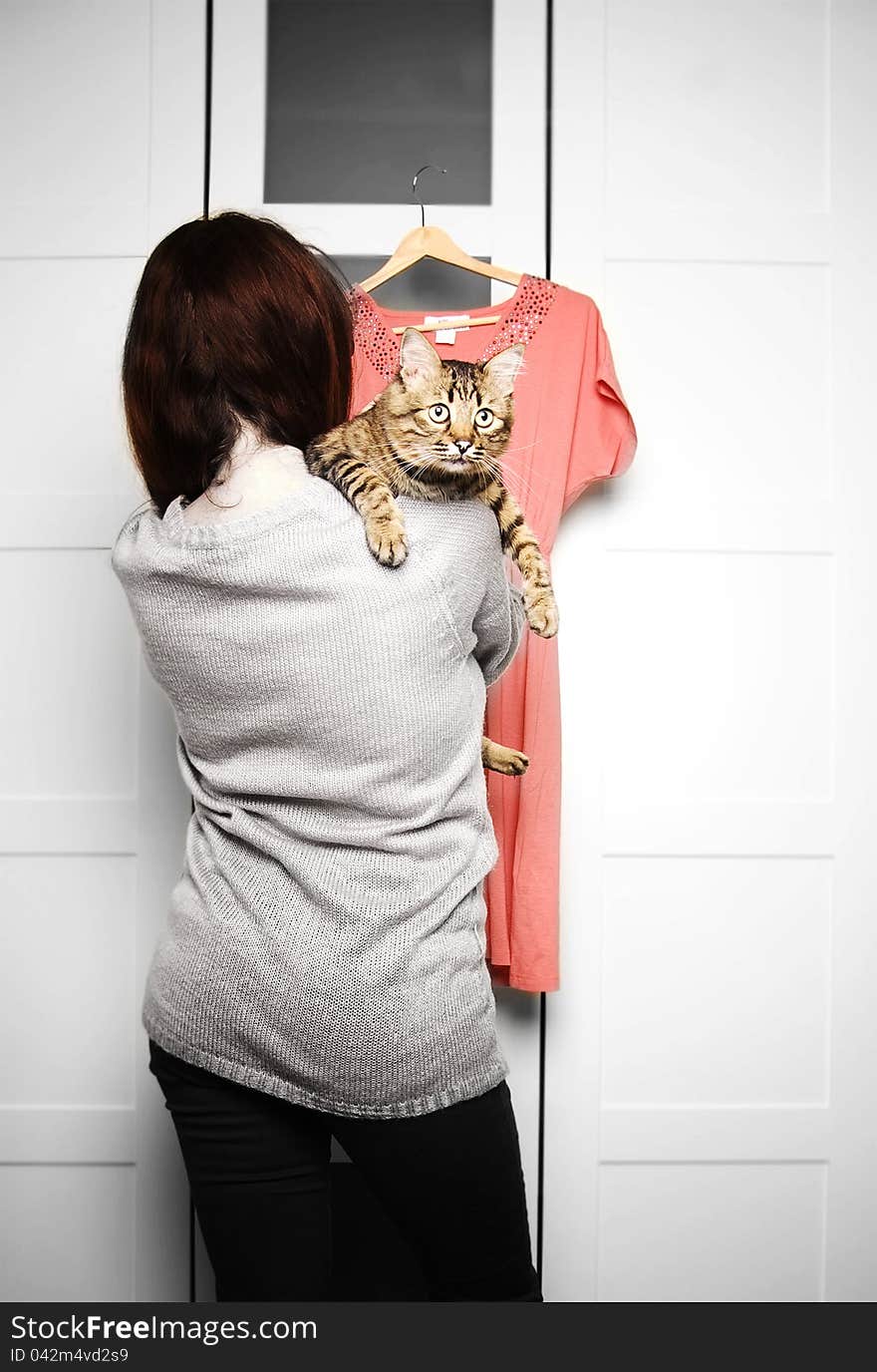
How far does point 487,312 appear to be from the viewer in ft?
5.14

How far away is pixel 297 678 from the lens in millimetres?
917

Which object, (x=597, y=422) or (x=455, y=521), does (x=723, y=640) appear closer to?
(x=597, y=422)

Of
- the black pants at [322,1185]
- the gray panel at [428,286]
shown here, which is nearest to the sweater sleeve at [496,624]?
the black pants at [322,1185]

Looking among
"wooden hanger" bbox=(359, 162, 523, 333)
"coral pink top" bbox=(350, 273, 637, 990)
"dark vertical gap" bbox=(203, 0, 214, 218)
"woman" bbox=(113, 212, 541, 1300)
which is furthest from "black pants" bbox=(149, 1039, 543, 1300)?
"dark vertical gap" bbox=(203, 0, 214, 218)

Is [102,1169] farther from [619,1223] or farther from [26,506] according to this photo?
[26,506]

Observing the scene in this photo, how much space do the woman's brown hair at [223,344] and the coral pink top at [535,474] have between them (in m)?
0.56

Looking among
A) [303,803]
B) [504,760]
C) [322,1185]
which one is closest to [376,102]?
[504,760]

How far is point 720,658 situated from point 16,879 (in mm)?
1204

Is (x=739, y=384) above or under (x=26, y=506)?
above

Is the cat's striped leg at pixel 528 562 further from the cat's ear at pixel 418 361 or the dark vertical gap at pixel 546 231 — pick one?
the dark vertical gap at pixel 546 231

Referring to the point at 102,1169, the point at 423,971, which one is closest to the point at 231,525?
the point at 423,971

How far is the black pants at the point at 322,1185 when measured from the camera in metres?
0.94
